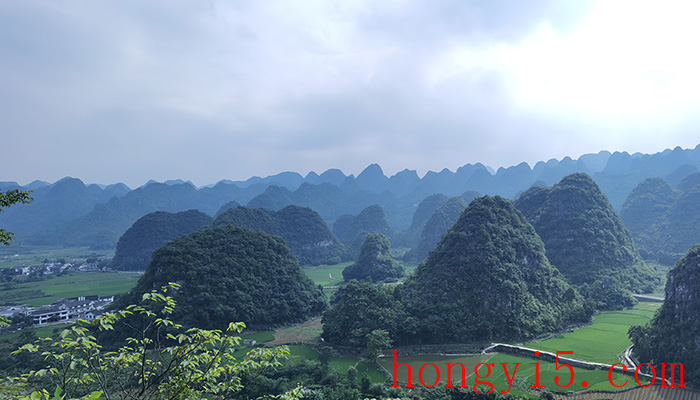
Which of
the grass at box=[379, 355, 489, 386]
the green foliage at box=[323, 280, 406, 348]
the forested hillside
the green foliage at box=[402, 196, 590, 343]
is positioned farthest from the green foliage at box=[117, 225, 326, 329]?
the forested hillside

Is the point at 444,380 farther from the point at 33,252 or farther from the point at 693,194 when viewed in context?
→ the point at 33,252

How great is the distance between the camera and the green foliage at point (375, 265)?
60688 millimetres

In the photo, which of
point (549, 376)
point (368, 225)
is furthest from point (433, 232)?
point (549, 376)

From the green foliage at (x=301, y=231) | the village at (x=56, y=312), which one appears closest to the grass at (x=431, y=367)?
the village at (x=56, y=312)

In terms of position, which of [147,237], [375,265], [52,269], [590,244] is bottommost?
[52,269]

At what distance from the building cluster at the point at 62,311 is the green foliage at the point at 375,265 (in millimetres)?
34196

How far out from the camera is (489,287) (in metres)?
33.5

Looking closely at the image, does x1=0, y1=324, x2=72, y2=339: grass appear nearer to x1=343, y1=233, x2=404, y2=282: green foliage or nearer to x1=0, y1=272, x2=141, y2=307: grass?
x1=0, y1=272, x2=141, y2=307: grass

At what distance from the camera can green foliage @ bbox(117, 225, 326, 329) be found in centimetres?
3516

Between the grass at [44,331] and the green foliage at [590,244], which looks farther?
the green foliage at [590,244]

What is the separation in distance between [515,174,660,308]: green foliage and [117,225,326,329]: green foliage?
30.6 meters

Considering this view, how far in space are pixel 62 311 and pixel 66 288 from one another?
1896 centimetres

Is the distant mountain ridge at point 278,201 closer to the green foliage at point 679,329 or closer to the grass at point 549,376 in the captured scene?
the green foliage at point 679,329

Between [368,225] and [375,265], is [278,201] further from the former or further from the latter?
[375,265]
